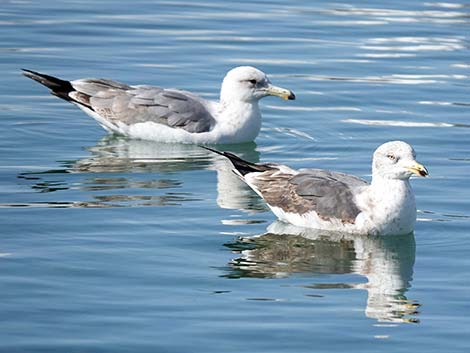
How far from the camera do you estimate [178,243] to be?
11.5m

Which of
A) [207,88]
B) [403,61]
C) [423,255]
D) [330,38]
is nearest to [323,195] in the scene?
[423,255]

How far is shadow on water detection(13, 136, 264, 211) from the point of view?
12867 millimetres

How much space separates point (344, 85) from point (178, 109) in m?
3.15

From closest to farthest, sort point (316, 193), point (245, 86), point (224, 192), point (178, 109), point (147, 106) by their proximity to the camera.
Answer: point (316, 193)
point (224, 192)
point (178, 109)
point (147, 106)
point (245, 86)

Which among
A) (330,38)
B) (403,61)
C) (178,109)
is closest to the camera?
(178,109)

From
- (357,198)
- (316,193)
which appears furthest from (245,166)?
(357,198)

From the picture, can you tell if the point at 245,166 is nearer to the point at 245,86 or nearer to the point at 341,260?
the point at 341,260

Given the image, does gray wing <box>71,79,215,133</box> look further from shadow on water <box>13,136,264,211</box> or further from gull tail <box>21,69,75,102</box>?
shadow on water <box>13,136,264,211</box>

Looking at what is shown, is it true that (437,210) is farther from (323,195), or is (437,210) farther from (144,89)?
(144,89)

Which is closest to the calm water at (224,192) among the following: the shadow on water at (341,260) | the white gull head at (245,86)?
the shadow on water at (341,260)

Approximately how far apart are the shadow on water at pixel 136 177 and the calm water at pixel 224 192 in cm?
3

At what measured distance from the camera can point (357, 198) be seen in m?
12.0

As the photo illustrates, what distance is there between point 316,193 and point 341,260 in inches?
37.0

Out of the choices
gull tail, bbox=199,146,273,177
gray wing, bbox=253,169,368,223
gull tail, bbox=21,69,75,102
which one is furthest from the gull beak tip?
gull tail, bbox=21,69,75,102
